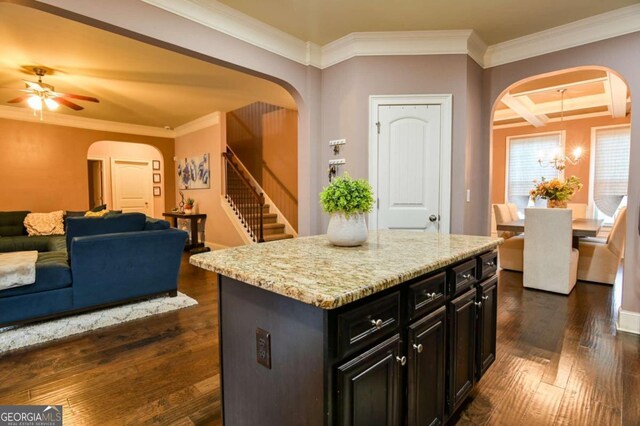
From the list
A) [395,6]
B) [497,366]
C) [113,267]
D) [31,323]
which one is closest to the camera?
[497,366]

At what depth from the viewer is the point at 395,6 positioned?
276 cm

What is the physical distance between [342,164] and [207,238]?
4176 mm

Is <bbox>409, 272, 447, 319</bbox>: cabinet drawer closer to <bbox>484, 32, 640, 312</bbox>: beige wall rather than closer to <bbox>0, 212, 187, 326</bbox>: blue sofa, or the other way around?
<bbox>484, 32, 640, 312</bbox>: beige wall

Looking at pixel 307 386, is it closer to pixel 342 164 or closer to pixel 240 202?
pixel 342 164

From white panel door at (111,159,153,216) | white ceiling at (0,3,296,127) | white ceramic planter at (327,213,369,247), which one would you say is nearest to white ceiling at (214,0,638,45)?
white ceiling at (0,3,296,127)

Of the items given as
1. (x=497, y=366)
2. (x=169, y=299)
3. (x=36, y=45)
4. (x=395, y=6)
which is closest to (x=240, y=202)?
(x=169, y=299)

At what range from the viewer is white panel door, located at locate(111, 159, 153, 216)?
815 centimetres

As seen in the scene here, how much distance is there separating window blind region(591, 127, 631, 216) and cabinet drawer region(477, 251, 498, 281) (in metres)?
5.78

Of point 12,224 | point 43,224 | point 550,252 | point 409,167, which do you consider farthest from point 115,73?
point 550,252

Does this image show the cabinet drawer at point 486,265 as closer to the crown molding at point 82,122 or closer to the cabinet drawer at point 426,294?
the cabinet drawer at point 426,294

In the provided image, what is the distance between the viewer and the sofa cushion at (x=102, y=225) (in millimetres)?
3209

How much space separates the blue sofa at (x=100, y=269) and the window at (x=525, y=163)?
22.6 ft

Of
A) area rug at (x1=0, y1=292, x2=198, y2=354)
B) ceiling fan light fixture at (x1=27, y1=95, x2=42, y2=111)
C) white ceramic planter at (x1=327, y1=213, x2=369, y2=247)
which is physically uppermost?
ceiling fan light fixture at (x1=27, y1=95, x2=42, y2=111)

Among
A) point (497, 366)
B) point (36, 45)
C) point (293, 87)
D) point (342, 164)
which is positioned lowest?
point (497, 366)
